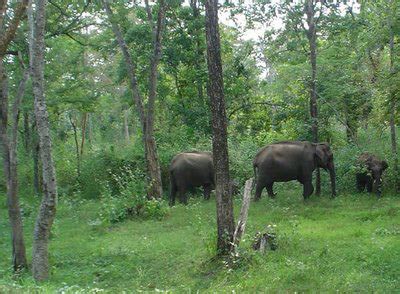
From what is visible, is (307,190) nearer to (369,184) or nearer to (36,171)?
(369,184)

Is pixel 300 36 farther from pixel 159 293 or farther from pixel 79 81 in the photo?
pixel 159 293

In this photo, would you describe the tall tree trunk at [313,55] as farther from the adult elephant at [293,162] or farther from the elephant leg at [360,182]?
the elephant leg at [360,182]

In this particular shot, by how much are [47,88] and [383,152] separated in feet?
38.7

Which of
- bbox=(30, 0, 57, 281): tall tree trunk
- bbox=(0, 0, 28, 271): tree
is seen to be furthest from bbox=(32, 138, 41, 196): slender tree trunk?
bbox=(30, 0, 57, 281): tall tree trunk

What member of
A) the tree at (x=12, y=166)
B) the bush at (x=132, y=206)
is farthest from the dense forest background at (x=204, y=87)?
the tree at (x=12, y=166)

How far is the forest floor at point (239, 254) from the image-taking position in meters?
9.47

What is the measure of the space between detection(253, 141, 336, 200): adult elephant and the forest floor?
2.84ft

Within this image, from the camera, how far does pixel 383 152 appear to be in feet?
63.0

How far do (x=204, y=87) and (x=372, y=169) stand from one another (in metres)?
9.63

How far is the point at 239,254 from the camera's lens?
10.6 m

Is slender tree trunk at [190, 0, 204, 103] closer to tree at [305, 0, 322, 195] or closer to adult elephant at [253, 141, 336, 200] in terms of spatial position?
tree at [305, 0, 322, 195]

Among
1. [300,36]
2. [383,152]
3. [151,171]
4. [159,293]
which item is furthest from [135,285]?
[300,36]

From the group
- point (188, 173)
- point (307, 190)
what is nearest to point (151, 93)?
point (188, 173)

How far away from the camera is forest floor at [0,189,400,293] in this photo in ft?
31.1
